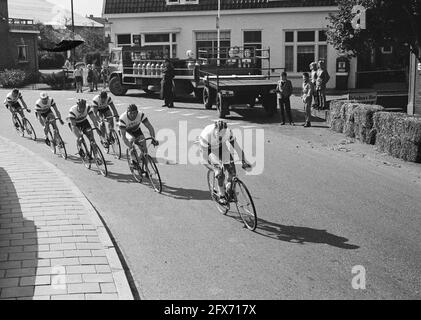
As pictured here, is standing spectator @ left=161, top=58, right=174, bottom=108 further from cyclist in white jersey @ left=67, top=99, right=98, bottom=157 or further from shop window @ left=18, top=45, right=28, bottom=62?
shop window @ left=18, top=45, right=28, bottom=62

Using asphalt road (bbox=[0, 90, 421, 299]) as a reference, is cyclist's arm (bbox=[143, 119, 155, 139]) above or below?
above

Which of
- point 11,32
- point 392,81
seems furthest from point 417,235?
point 11,32

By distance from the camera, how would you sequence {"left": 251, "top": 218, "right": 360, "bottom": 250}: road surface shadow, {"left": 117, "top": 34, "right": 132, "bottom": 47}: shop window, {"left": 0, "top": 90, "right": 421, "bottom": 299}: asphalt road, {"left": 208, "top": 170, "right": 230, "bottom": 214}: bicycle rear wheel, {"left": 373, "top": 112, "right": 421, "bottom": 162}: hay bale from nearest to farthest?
{"left": 0, "top": 90, "right": 421, "bottom": 299}: asphalt road
{"left": 251, "top": 218, "right": 360, "bottom": 250}: road surface shadow
{"left": 208, "top": 170, "right": 230, "bottom": 214}: bicycle rear wheel
{"left": 373, "top": 112, "right": 421, "bottom": 162}: hay bale
{"left": 117, "top": 34, "right": 132, "bottom": 47}: shop window

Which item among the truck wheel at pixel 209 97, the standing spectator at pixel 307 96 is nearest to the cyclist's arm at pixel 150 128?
the standing spectator at pixel 307 96

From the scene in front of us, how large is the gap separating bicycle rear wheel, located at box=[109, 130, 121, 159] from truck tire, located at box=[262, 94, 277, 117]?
812cm

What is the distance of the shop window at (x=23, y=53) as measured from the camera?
50.4 meters

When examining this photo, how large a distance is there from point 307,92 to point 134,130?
28.7 ft

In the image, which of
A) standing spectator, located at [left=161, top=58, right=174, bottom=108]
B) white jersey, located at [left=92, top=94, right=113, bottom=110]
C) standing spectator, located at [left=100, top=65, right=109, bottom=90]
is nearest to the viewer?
white jersey, located at [left=92, top=94, right=113, bottom=110]

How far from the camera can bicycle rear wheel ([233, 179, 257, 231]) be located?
8914 millimetres

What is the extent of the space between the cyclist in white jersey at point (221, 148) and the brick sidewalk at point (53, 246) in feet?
6.26

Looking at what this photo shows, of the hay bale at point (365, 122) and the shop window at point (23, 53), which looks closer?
the hay bale at point (365, 122)

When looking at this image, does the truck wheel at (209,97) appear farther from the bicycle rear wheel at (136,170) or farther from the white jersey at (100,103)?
the bicycle rear wheel at (136,170)

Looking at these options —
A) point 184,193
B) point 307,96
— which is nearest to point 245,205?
point 184,193

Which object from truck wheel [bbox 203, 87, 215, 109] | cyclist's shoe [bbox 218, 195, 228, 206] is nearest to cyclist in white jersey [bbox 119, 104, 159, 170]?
cyclist's shoe [bbox 218, 195, 228, 206]
